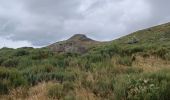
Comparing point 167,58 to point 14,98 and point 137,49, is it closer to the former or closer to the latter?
point 137,49

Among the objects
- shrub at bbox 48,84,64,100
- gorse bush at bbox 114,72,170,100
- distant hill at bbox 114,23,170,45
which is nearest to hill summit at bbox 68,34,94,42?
distant hill at bbox 114,23,170,45

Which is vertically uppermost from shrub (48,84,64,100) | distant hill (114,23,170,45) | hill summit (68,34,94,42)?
hill summit (68,34,94,42)

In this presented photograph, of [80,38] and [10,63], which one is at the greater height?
[80,38]

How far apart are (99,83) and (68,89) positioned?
0.80m

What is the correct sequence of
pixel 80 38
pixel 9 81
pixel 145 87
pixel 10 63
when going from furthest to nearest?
pixel 80 38
pixel 10 63
pixel 9 81
pixel 145 87

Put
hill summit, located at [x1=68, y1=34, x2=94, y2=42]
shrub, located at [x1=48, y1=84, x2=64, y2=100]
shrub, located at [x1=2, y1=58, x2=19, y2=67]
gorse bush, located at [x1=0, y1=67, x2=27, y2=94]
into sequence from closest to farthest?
1. shrub, located at [x1=48, y1=84, x2=64, y2=100]
2. gorse bush, located at [x1=0, y1=67, x2=27, y2=94]
3. shrub, located at [x1=2, y1=58, x2=19, y2=67]
4. hill summit, located at [x1=68, y1=34, x2=94, y2=42]

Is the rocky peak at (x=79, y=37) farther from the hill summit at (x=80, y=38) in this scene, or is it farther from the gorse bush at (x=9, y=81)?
the gorse bush at (x=9, y=81)

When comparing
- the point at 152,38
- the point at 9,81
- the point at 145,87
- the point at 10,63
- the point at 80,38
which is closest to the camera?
the point at 145,87

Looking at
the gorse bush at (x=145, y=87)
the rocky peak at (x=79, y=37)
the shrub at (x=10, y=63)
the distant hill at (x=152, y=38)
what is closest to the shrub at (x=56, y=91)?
the gorse bush at (x=145, y=87)

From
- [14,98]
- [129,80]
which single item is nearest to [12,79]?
[14,98]

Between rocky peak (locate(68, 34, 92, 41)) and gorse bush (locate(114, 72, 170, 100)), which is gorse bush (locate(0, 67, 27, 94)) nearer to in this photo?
gorse bush (locate(114, 72, 170, 100))

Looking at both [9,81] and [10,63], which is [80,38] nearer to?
[10,63]

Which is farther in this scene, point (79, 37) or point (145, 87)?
point (79, 37)

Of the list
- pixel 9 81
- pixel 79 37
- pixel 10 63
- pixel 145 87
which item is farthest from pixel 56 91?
pixel 79 37
